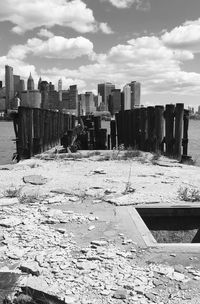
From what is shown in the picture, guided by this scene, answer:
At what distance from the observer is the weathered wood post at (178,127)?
502 inches

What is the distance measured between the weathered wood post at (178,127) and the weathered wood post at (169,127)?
0.25 metres

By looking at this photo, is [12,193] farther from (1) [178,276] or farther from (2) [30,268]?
(1) [178,276]

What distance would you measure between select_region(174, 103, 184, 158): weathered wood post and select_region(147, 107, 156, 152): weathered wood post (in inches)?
58.4

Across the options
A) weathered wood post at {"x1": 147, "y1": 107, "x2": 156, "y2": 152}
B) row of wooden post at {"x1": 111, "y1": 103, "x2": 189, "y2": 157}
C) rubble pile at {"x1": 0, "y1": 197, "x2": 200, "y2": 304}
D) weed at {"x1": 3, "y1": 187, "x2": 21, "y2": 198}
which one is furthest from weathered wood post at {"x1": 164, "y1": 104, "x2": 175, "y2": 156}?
rubble pile at {"x1": 0, "y1": 197, "x2": 200, "y2": 304}

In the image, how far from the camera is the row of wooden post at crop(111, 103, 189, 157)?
511 inches

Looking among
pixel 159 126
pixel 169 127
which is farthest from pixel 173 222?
pixel 159 126

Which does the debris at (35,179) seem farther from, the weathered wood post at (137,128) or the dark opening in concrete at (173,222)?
the weathered wood post at (137,128)

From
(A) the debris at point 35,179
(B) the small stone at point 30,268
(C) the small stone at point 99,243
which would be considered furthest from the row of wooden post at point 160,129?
(B) the small stone at point 30,268

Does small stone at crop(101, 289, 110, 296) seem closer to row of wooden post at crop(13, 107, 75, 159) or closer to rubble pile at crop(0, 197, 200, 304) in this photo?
rubble pile at crop(0, 197, 200, 304)

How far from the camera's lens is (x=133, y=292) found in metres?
3.61

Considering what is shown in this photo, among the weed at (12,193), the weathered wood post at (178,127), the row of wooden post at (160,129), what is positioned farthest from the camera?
the row of wooden post at (160,129)

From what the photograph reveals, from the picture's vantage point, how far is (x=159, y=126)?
46.0 feet

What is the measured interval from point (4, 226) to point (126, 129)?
14.8 metres

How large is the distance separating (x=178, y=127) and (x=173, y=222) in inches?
274
